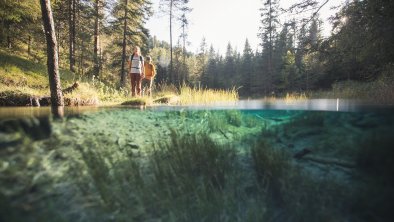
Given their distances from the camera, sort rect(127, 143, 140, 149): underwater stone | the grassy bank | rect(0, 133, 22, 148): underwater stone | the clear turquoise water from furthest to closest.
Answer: the grassy bank < rect(127, 143, 140, 149): underwater stone < rect(0, 133, 22, 148): underwater stone < the clear turquoise water

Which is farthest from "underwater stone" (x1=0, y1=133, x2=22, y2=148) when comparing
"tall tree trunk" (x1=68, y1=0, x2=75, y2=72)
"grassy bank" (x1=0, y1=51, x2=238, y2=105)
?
"tall tree trunk" (x1=68, y1=0, x2=75, y2=72)

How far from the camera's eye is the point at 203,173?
4.81 meters

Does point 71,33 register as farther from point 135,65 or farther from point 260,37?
point 260,37

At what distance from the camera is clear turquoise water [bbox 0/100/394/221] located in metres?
4.34

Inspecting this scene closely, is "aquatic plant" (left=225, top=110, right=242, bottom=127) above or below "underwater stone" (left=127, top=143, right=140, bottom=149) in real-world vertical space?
above

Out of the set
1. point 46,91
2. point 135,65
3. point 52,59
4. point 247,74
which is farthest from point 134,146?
point 247,74

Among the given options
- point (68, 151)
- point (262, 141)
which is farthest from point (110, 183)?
point (262, 141)

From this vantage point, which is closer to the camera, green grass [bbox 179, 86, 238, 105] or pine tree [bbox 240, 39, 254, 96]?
green grass [bbox 179, 86, 238, 105]

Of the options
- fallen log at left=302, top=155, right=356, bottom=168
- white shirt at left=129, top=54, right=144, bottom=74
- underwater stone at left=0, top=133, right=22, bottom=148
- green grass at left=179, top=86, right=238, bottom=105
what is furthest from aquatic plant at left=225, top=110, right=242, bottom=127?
white shirt at left=129, top=54, right=144, bottom=74

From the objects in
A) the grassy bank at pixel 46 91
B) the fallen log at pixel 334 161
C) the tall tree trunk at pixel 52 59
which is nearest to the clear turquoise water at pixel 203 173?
the fallen log at pixel 334 161

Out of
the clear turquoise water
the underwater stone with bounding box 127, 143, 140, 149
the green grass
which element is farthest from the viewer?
the green grass

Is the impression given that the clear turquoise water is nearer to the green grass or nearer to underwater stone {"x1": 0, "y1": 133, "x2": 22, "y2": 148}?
underwater stone {"x1": 0, "y1": 133, "x2": 22, "y2": 148}

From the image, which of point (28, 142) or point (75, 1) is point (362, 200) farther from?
point (75, 1)

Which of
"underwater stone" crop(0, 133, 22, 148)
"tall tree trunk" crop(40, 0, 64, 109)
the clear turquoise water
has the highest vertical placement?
"tall tree trunk" crop(40, 0, 64, 109)
